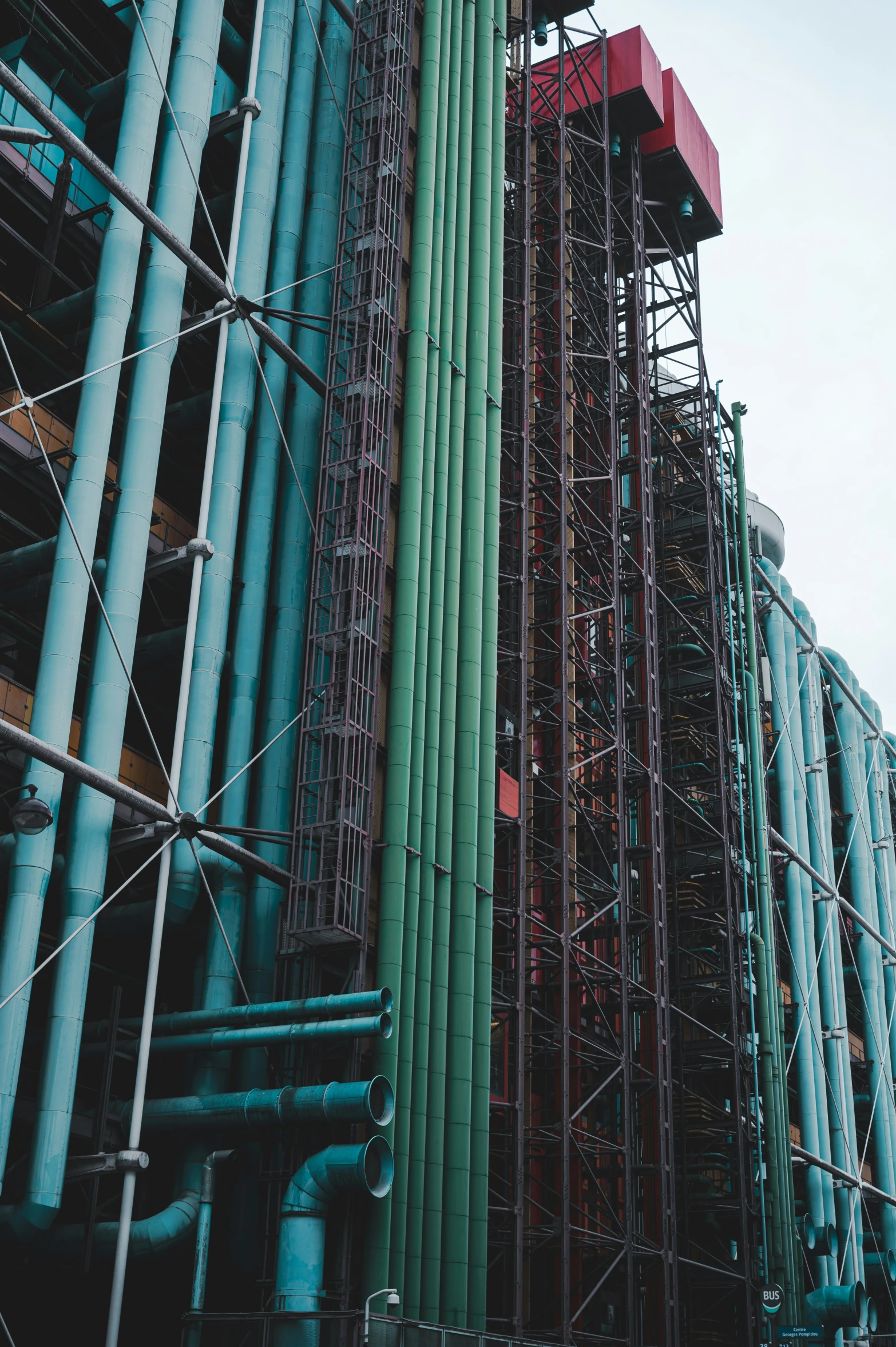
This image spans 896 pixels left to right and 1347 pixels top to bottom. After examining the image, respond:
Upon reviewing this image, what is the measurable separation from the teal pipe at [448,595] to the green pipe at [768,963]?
1513cm

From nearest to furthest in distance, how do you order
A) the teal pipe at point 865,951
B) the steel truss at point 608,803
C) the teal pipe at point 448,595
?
the teal pipe at point 448,595 < the steel truss at point 608,803 < the teal pipe at point 865,951

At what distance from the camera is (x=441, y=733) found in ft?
111

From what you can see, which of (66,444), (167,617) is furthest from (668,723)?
(66,444)

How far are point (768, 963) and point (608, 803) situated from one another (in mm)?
7018

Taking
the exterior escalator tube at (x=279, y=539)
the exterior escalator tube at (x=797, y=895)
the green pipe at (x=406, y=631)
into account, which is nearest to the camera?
the green pipe at (x=406, y=631)

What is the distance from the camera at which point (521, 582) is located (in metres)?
39.8

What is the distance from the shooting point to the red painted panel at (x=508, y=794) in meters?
38.4

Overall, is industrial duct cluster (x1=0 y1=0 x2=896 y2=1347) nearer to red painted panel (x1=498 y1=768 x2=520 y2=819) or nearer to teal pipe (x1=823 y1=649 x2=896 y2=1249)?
red painted panel (x1=498 y1=768 x2=520 y2=819)

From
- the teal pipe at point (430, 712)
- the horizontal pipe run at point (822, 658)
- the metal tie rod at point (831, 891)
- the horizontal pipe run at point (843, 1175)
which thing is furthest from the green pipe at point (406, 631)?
the horizontal pipe run at point (822, 658)

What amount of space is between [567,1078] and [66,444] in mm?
19453

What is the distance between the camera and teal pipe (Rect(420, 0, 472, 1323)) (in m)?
29.5

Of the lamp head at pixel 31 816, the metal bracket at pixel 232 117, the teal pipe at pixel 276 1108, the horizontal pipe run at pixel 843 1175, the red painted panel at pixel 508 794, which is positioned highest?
the metal bracket at pixel 232 117

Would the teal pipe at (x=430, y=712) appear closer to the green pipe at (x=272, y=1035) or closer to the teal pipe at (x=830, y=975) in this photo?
the green pipe at (x=272, y=1035)

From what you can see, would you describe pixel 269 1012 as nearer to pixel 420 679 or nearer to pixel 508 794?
pixel 420 679
